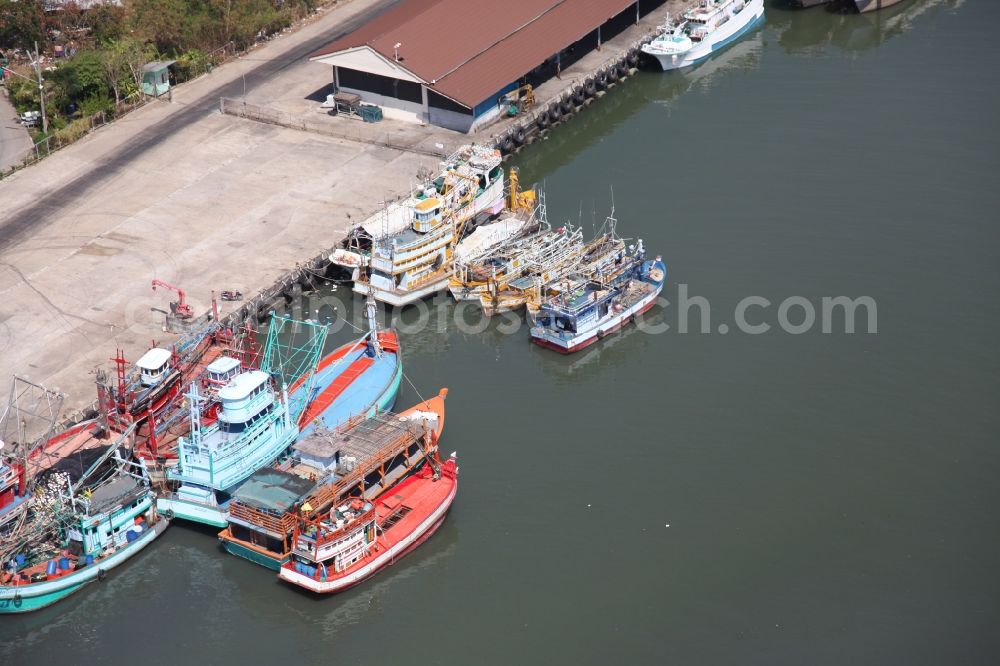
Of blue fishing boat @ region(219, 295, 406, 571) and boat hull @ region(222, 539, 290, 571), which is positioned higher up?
blue fishing boat @ region(219, 295, 406, 571)

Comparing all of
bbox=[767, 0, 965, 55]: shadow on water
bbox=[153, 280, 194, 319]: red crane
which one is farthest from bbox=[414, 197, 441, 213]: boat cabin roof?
bbox=[767, 0, 965, 55]: shadow on water

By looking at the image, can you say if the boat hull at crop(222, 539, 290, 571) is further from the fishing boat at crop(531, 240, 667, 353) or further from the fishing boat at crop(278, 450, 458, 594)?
the fishing boat at crop(531, 240, 667, 353)

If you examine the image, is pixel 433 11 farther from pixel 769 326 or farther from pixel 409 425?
pixel 409 425

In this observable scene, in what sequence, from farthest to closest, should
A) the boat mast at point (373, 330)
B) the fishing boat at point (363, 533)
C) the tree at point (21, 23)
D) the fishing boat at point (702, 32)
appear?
1. the fishing boat at point (702, 32)
2. the tree at point (21, 23)
3. the boat mast at point (373, 330)
4. the fishing boat at point (363, 533)

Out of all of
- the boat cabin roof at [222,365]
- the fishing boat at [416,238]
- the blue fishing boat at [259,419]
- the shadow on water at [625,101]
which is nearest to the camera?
the blue fishing boat at [259,419]

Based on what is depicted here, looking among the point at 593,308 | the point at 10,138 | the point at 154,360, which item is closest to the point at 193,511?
the point at 154,360

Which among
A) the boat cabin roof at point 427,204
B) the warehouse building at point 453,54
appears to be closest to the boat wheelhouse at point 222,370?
the boat cabin roof at point 427,204

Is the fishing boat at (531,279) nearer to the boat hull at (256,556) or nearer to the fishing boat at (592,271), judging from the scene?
the fishing boat at (592,271)
